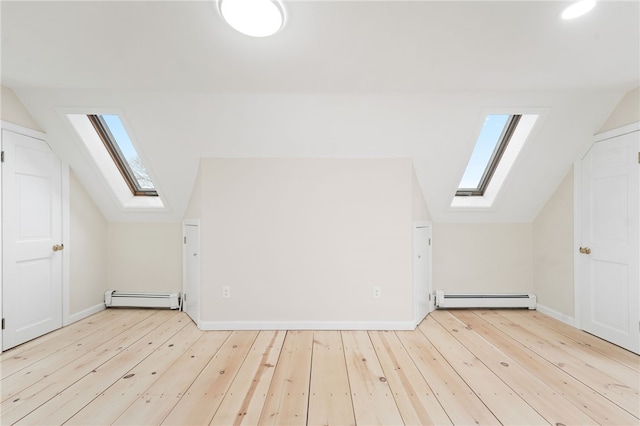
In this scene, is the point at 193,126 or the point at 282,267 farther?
the point at 282,267

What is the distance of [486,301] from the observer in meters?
3.25

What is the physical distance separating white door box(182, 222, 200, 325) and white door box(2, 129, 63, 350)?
44.6 inches

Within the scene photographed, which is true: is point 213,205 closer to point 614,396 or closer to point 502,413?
point 502,413

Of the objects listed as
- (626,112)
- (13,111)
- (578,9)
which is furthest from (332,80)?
(13,111)

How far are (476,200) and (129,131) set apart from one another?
3767 millimetres

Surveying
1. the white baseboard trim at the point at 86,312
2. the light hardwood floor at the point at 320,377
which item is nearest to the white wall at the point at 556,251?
the light hardwood floor at the point at 320,377

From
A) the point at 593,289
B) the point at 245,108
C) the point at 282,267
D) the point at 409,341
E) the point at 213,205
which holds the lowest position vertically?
the point at 409,341

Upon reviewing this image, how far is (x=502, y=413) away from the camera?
156cm

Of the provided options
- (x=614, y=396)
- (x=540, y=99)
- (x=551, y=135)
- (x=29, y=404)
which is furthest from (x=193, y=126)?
(x=614, y=396)

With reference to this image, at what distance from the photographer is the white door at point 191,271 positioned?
9.23 feet

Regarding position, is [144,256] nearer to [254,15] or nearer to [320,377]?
[320,377]

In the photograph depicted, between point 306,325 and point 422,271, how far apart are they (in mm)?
1398

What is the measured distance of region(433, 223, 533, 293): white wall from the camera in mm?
3316

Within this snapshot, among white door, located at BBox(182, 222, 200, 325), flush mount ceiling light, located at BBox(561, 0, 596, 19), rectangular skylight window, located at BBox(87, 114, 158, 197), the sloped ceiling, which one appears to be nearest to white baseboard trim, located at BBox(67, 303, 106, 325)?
white door, located at BBox(182, 222, 200, 325)
